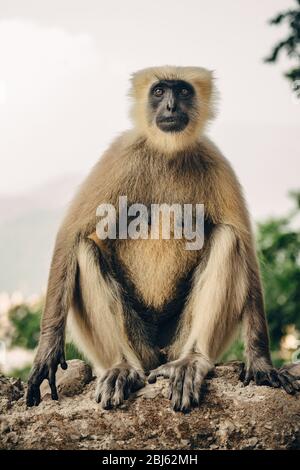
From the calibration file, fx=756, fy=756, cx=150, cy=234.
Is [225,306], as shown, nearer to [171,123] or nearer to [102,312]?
[102,312]

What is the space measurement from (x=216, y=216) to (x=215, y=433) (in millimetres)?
1966

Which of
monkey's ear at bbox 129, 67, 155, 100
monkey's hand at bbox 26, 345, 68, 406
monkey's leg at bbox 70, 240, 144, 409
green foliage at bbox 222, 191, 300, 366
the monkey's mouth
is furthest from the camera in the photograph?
green foliage at bbox 222, 191, 300, 366

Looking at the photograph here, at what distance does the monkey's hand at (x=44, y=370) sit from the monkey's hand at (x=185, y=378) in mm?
764

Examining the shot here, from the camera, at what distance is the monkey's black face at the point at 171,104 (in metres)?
6.78

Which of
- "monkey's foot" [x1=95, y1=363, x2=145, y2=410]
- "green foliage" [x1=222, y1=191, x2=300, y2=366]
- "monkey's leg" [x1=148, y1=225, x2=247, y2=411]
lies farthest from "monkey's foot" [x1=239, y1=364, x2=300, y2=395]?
"green foliage" [x1=222, y1=191, x2=300, y2=366]

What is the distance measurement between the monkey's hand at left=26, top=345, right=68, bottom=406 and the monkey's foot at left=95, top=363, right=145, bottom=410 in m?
0.38

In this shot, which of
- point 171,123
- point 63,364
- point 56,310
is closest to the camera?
point 63,364

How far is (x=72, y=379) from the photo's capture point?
611cm

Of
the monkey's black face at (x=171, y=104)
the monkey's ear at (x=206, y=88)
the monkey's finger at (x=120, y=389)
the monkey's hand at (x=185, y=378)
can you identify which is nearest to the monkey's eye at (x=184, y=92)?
the monkey's black face at (x=171, y=104)

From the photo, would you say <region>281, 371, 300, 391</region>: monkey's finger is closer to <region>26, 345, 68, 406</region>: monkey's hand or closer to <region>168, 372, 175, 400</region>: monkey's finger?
<region>168, 372, 175, 400</region>: monkey's finger

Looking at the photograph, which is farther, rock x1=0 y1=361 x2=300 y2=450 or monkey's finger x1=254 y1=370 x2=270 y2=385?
monkey's finger x1=254 y1=370 x2=270 y2=385

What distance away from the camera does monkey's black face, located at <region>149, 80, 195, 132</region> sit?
267 inches

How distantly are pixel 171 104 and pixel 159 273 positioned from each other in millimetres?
1530

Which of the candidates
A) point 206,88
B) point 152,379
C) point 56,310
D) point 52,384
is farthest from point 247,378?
point 206,88
